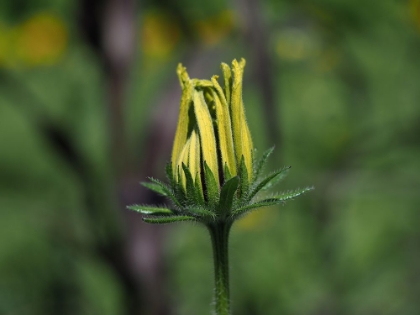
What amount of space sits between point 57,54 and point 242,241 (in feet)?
5.86

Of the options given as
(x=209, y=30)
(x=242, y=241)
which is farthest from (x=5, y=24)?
(x=242, y=241)

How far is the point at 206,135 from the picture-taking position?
0.78m

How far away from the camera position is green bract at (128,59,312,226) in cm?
77

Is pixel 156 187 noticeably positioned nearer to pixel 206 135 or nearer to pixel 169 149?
pixel 206 135

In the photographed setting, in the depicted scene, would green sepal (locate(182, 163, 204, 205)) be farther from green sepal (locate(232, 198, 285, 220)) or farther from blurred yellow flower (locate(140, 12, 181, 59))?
blurred yellow flower (locate(140, 12, 181, 59))

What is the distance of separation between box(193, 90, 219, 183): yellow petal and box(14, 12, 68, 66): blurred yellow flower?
124 inches

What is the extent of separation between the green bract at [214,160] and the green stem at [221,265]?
0.04 ft

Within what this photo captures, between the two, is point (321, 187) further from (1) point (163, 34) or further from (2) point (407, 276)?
(1) point (163, 34)

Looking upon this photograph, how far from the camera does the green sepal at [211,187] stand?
0.76 m

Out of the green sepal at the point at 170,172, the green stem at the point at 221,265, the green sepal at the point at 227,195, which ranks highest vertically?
the green sepal at the point at 170,172


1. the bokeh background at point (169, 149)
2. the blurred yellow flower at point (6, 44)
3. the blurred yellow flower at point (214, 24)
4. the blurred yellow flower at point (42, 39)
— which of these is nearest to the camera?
the bokeh background at point (169, 149)

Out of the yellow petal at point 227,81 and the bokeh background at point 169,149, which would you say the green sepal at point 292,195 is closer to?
the yellow petal at point 227,81

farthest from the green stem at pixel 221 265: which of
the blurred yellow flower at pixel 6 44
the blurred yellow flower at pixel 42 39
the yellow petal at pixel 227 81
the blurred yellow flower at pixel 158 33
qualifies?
the blurred yellow flower at pixel 6 44

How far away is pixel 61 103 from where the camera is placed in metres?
3.60
